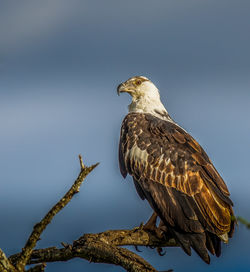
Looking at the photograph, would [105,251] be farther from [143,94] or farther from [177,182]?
[143,94]

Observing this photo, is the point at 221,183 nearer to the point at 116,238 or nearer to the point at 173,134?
the point at 173,134

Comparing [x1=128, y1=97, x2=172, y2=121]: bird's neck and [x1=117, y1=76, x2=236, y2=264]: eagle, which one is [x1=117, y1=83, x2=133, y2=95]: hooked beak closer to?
[x1=128, y1=97, x2=172, y2=121]: bird's neck

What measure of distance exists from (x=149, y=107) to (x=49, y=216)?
5.44 metres

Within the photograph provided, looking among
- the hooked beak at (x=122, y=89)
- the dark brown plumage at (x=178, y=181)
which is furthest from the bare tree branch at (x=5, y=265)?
the hooked beak at (x=122, y=89)

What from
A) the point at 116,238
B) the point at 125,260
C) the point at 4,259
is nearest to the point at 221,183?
the point at 116,238

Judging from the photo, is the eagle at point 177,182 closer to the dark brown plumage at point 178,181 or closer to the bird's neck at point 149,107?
the dark brown plumage at point 178,181

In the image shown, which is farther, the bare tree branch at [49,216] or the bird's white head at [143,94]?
the bird's white head at [143,94]

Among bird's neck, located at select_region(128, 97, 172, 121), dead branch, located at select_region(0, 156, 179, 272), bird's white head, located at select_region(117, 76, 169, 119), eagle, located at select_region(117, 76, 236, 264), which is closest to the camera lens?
dead branch, located at select_region(0, 156, 179, 272)

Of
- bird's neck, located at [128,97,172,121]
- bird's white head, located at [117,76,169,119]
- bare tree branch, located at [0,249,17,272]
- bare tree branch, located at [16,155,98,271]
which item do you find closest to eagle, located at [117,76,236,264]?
bird's neck, located at [128,97,172,121]

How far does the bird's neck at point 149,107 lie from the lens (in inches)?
450

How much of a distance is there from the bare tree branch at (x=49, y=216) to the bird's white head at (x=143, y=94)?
510 cm

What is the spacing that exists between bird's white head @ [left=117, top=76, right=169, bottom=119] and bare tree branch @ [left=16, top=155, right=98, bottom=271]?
510 cm

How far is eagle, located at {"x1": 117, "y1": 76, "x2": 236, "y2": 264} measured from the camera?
884cm

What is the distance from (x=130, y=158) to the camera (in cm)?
1012
